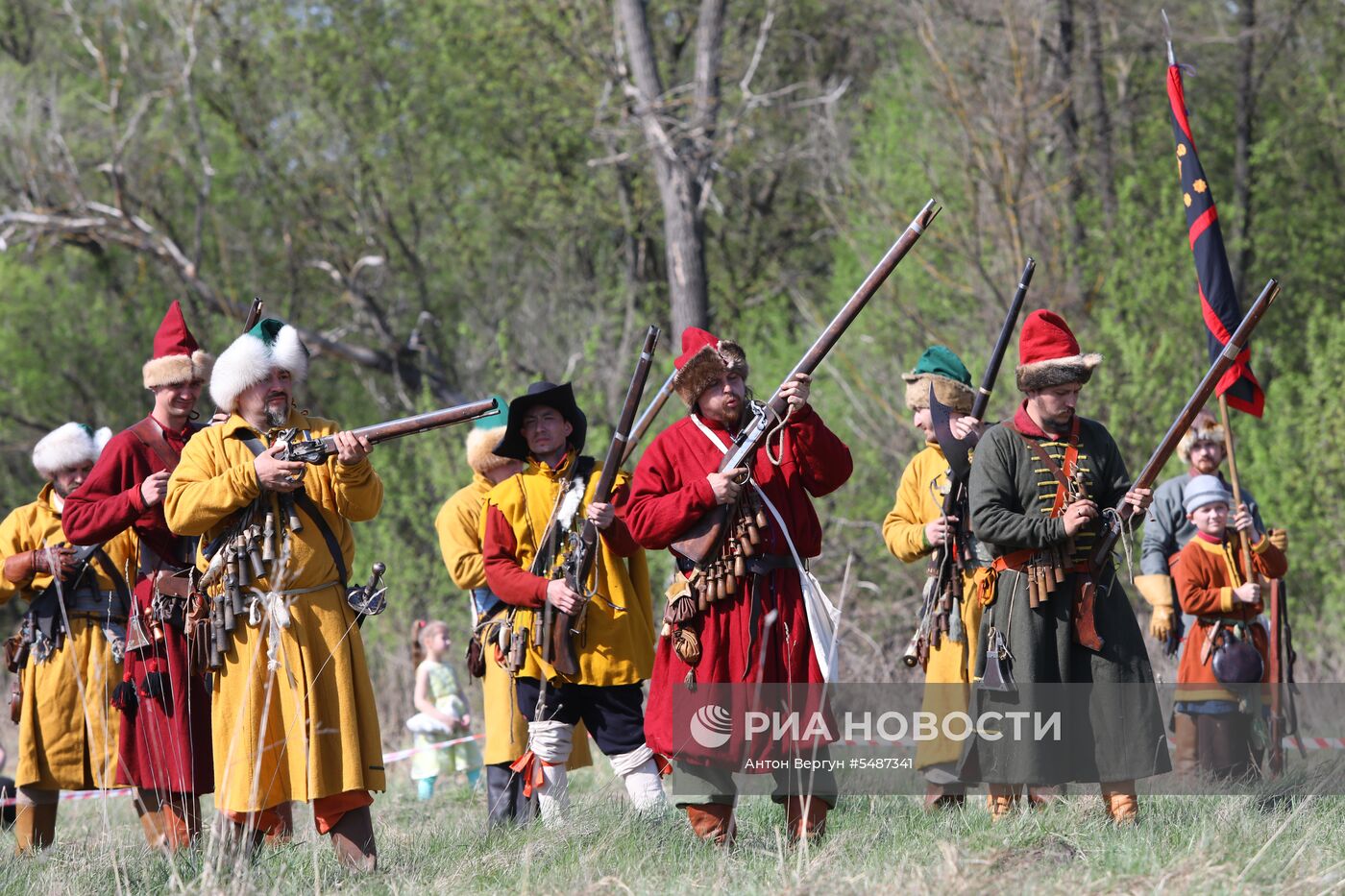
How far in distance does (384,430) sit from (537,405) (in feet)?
4.30

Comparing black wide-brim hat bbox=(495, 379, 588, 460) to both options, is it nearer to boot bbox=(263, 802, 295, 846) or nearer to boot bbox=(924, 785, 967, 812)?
boot bbox=(263, 802, 295, 846)

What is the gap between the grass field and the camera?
4.49 meters

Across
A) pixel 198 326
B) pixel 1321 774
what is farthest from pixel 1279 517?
pixel 198 326

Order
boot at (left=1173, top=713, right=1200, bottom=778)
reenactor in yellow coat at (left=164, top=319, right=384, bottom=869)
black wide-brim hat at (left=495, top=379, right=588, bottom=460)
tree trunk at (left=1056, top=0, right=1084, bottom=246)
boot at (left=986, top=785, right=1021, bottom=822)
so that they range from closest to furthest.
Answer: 1. reenactor in yellow coat at (left=164, top=319, right=384, bottom=869)
2. boot at (left=986, top=785, right=1021, bottom=822)
3. black wide-brim hat at (left=495, top=379, right=588, bottom=460)
4. boot at (left=1173, top=713, right=1200, bottom=778)
5. tree trunk at (left=1056, top=0, right=1084, bottom=246)

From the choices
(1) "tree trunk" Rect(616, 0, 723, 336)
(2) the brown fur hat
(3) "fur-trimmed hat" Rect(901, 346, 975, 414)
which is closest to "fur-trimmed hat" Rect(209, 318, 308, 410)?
(2) the brown fur hat

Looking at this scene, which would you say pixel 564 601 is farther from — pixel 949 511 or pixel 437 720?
pixel 437 720

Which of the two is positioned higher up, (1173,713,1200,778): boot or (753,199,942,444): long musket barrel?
(753,199,942,444): long musket barrel

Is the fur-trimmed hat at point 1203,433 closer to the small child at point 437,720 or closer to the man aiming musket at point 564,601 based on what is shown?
the man aiming musket at point 564,601

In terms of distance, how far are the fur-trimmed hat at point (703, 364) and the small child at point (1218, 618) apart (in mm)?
3184

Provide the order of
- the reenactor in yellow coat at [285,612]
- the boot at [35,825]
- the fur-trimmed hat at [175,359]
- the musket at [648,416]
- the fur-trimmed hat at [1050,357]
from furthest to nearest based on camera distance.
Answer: the boot at [35,825]
the musket at [648,416]
the fur-trimmed hat at [175,359]
the fur-trimmed hat at [1050,357]
the reenactor in yellow coat at [285,612]

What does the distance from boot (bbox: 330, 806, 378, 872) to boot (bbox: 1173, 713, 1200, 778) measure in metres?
4.32

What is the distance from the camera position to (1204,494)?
8016 millimetres

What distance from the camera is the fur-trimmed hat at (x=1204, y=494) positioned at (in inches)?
315

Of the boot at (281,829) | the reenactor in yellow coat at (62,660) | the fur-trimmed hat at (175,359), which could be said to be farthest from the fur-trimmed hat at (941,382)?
the reenactor in yellow coat at (62,660)
